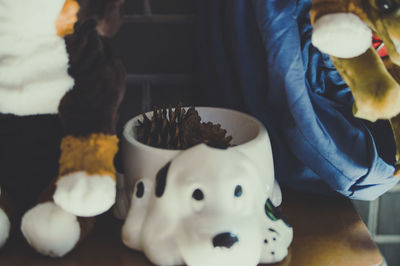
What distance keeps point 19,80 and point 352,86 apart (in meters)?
0.39

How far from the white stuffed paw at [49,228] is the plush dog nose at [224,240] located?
0.56ft

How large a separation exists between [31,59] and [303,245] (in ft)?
1.31

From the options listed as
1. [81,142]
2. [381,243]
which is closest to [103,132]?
[81,142]

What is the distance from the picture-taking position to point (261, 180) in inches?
18.6

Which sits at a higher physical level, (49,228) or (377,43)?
(377,43)

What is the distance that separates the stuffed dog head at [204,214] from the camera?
42 cm

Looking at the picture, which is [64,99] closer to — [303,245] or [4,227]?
[4,227]

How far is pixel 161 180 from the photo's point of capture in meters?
0.46

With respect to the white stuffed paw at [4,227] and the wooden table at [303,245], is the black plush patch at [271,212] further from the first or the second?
the white stuffed paw at [4,227]

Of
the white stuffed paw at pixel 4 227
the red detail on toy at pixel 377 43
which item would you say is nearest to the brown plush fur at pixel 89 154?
the white stuffed paw at pixel 4 227

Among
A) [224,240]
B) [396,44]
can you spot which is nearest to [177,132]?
[224,240]

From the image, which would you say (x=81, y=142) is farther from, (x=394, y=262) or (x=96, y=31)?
(x=394, y=262)

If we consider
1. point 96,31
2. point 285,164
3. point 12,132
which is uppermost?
point 96,31

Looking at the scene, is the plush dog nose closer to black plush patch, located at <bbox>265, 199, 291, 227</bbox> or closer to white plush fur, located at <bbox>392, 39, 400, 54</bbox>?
black plush patch, located at <bbox>265, 199, 291, 227</bbox>
